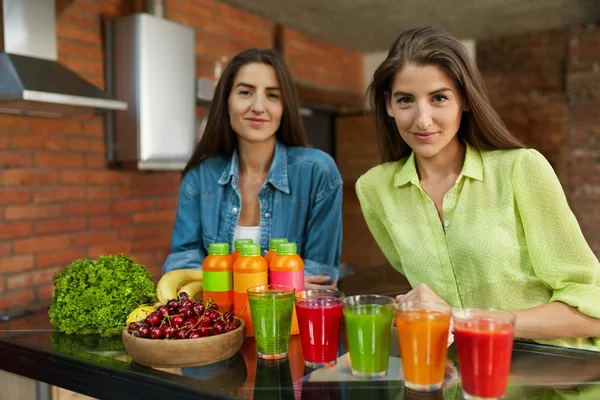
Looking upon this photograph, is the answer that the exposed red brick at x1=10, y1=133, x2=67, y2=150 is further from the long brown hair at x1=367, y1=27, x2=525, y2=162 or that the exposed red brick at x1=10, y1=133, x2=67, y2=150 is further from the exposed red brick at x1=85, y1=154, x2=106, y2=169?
the long brown hair at x1=367, y1=27, x2=525, y2=162

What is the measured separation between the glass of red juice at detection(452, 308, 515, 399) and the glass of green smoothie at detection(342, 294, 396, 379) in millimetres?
142

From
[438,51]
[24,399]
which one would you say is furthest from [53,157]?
[438,51]

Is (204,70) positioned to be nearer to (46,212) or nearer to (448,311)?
(46,212)

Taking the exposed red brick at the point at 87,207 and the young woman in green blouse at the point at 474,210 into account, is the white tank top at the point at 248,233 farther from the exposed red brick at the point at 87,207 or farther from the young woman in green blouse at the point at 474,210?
the exposed red brick at the point at 87,207

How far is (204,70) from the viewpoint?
4199mm

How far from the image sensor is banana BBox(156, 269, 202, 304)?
1573mm

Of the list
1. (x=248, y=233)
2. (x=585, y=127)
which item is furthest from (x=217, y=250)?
(x=585, y=127)

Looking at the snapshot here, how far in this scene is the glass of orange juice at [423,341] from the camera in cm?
98

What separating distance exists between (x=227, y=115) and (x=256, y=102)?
0.18 m

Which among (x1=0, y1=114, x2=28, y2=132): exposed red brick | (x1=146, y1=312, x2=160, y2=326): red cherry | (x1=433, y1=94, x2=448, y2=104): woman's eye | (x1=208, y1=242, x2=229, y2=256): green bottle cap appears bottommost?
(x1=146, y1=312, x2=160, y2=326): red cherry

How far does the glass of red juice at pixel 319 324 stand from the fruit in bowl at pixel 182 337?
7.3 inches

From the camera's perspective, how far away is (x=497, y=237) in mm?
1462

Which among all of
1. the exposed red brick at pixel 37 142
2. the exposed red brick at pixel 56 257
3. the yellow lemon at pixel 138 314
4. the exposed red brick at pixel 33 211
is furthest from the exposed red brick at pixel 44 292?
the yellow lemon at pixel 138 314

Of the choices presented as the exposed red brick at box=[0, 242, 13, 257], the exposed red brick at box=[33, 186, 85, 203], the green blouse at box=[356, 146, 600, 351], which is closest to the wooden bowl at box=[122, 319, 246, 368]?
the green blouse at box=[356, 146, 600, 351]
